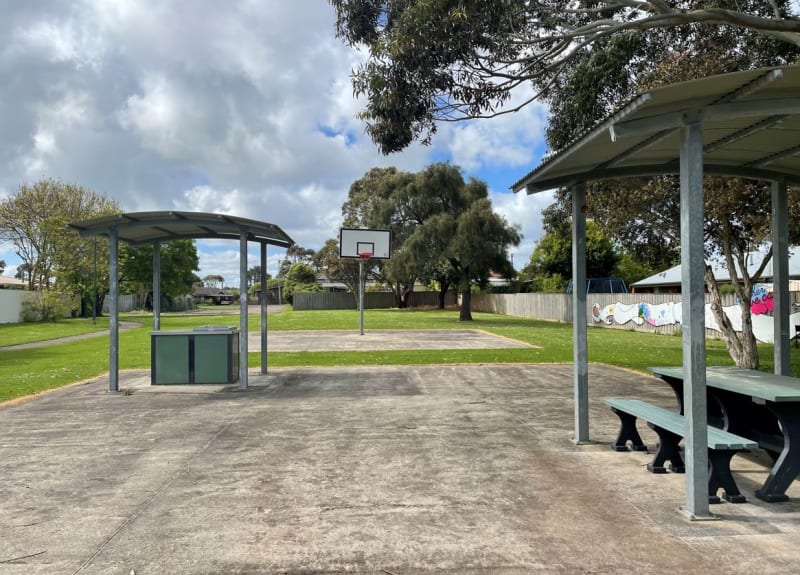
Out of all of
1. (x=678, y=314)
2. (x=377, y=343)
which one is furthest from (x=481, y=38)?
(x=678, y=314)

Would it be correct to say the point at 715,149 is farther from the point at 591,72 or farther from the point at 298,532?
the point at 591,72

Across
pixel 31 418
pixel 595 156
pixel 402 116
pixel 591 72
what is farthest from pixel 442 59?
pixel 31 418

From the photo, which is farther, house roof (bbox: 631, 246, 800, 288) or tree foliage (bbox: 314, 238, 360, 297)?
tree foliage (bbox: 314, 238, 360, 297)

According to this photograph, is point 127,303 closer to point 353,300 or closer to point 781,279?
point 353,300

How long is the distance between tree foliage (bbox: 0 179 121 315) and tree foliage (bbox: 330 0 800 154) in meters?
33.0

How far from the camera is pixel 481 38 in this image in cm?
898

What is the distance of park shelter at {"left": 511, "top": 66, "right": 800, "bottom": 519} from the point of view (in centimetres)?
364

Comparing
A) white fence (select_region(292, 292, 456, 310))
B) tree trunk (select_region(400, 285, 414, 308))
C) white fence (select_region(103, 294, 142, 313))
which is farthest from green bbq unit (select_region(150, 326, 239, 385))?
white fence (select_region(292, 292, 456, 310))

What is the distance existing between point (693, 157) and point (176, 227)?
8.16 metres

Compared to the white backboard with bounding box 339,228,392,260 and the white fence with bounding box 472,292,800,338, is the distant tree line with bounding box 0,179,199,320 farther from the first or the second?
the white fence with bounding box 472,292,800,338

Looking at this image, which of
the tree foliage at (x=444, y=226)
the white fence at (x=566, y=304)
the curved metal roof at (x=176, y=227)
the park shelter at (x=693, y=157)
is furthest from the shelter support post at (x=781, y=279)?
the tree foliage at (x=444, y=226)

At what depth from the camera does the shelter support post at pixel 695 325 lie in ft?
12.2

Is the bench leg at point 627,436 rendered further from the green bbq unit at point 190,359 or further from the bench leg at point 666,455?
the green bbq unit at point 190,359

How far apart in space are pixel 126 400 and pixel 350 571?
6495mm
